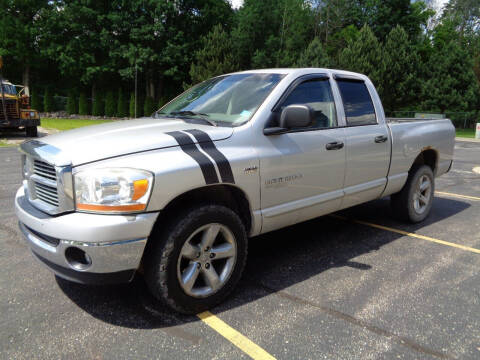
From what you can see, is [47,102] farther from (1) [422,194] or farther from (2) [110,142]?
(2) [110,142]

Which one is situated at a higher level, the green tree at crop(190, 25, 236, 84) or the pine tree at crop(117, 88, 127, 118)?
the green tree at crop(190, 25, 236, 84)

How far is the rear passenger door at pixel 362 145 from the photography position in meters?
3.99

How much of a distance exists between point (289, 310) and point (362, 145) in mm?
1986

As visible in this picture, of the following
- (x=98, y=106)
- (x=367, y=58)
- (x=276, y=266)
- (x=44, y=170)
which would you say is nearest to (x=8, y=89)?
(x=44, y=170)

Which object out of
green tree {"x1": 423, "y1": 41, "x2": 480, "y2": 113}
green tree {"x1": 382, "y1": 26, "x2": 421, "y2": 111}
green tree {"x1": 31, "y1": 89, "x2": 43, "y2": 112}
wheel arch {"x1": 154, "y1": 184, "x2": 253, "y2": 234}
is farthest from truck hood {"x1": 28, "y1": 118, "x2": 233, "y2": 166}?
green tree {"x1": 31, "y1": 89, "x2": 43, "y2": 112}

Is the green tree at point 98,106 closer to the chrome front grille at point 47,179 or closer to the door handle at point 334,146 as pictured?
the chrome front grille at point 47,179

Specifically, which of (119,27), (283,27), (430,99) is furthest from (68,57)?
(430,99)

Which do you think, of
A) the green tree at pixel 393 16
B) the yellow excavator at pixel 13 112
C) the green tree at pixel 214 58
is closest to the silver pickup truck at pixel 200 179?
the yellow excavator at pixel 13 112

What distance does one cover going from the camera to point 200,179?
2.71m

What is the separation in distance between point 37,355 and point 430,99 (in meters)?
34.4

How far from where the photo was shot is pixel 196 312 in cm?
285

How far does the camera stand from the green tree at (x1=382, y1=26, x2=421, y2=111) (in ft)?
99.2

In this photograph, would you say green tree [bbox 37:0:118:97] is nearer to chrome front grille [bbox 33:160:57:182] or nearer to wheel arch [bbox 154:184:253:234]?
chrome front grille [bbox 33:160:57:182]

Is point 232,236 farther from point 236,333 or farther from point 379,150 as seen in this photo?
point 379,150
